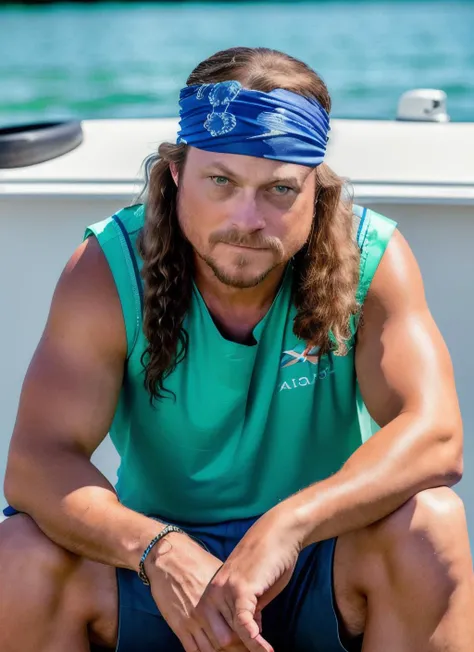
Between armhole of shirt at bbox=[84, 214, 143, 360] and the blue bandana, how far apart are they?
9.2 inches

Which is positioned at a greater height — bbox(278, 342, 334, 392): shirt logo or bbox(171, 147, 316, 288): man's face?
bbox(171, 147, 316, 288): man's face

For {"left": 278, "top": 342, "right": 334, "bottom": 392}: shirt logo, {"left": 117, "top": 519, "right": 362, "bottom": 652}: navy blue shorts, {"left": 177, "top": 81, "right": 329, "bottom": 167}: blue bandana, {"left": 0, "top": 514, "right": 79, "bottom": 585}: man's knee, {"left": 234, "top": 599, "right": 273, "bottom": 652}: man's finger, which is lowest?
{"left": 117, "top": 519, "right": 362, "bottom": 652}: navy blue shorts

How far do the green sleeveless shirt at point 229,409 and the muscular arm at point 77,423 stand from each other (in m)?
0.05

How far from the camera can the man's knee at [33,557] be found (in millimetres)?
1768

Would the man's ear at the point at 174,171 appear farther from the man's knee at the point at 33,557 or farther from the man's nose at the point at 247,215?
the man's knee at the point at 33,557

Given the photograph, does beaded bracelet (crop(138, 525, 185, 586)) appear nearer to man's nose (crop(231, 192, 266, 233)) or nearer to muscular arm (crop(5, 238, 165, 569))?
muscular arm (crop(5, 238, 165, 569))

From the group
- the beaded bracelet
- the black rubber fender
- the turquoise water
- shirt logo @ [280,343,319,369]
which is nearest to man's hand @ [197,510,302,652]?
the beaded bracelet

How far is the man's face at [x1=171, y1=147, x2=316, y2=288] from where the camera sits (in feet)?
6.14

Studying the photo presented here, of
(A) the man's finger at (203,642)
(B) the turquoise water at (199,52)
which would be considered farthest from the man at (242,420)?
(B) the turquoise water at (199,52)

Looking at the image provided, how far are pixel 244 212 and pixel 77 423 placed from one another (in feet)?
1.57

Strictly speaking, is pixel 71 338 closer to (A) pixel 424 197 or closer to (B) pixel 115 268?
(B) pixel 115 268

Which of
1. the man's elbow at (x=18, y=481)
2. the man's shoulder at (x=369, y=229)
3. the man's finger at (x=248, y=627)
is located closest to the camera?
the man's finger at (x=248, y=627)

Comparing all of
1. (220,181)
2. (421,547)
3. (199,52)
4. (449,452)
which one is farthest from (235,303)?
(199,52)

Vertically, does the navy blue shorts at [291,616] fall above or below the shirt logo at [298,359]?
below
